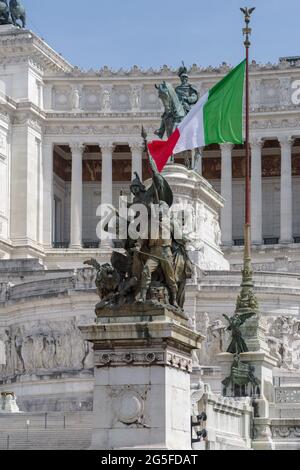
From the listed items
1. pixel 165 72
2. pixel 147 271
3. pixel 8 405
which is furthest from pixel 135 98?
pixel 147 271

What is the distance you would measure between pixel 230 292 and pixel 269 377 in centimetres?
1900

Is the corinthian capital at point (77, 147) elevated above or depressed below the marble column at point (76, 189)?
above

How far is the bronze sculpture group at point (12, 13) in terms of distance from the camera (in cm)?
11200

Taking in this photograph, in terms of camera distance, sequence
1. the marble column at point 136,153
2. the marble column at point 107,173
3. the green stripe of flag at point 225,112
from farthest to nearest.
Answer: the marble column at point 107,173, the marble column at point 136,153, the green stripe of flag at point 225,112

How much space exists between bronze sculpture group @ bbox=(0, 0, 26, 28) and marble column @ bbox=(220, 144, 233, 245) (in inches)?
819

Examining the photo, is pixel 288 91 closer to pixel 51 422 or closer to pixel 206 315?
pixel 206 315

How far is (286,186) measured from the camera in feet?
350

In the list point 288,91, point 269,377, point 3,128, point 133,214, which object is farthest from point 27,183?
point 133,214

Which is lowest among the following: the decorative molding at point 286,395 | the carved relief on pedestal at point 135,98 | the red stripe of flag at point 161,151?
the decorative molding at point 286,395

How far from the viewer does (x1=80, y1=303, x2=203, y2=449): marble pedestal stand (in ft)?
88.6

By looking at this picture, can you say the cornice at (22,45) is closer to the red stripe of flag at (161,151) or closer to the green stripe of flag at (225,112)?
the green stripe of flag at (225,112)

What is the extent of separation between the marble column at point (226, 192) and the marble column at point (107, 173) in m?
9.11

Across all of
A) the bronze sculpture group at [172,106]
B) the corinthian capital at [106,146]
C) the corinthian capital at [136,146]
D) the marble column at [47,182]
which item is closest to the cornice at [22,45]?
the marble column at [47,182]

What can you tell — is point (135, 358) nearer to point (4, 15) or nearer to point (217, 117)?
point (217, 117)
